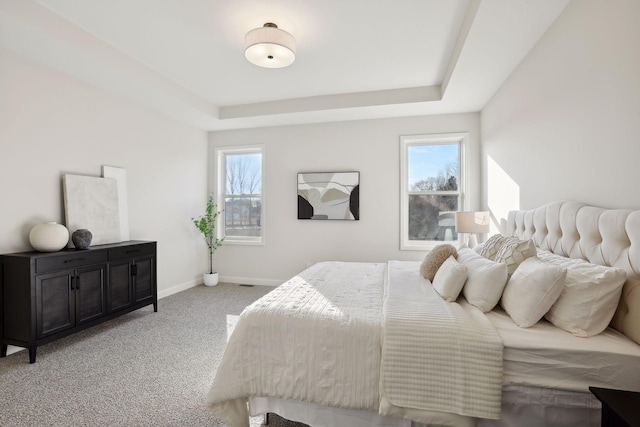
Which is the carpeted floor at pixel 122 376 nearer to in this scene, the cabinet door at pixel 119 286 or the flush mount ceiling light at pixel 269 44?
the cabinet door at pixel 119 286

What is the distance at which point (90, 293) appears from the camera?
115 inches

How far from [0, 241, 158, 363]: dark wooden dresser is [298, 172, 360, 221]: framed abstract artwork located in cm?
240

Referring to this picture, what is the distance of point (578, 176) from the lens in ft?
6.50

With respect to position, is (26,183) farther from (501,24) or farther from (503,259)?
(501,24)

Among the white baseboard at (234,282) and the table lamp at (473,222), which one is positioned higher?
the table lamp at (473,222)

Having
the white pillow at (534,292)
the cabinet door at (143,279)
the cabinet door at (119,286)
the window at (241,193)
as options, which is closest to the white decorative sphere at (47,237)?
the cabinet door at (119,286)

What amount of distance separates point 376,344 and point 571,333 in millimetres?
935

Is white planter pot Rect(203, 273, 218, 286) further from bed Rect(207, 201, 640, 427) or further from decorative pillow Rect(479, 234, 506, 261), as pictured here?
decorative pillow Rect(479, 234, 506, 261)

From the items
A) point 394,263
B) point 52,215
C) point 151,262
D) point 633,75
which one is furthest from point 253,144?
point 633,75

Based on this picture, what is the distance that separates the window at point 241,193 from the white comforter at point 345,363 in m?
3.40

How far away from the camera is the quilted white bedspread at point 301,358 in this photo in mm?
1509

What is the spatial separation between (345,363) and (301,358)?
23 cm

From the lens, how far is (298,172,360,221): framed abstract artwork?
4.60 m

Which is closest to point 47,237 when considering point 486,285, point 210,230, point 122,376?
point 122,376
